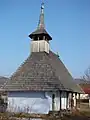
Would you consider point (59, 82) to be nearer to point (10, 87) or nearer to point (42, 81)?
point (42, 81)

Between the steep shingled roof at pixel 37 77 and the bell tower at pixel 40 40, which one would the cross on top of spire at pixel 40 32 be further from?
the steep shingled roof at pixel 37 77

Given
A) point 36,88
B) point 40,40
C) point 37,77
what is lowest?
point 36,88

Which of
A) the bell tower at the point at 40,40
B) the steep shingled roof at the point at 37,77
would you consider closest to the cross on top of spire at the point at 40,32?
the bell tower at the point at 40,40

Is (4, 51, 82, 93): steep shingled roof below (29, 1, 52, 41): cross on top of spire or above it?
below

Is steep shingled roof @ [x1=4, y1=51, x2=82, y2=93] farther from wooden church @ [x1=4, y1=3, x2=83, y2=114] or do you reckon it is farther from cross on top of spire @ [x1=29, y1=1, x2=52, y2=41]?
cross on top of spire @ [x1=29, y1=1, x2=52, y2=41]

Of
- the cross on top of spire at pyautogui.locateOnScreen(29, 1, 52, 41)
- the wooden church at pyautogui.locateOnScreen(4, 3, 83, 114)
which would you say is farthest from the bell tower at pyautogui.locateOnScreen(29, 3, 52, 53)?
the wooden church at pyautogui.locateOnScreen(4, 3, 83, 114)

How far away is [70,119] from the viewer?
2125 cm

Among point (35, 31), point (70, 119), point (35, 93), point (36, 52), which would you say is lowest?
point (70, 119)

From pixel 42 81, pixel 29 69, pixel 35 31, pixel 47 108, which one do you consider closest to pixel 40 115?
pixel 47 108

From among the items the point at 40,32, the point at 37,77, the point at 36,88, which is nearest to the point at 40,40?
the point at 40,32

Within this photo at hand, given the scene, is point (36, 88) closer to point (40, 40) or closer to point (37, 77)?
point (37, 77)

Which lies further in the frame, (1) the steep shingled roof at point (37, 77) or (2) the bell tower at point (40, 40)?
(2) the bell tower at point (40, 40)

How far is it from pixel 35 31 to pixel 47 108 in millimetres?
9765

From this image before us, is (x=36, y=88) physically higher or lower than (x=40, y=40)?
lower
